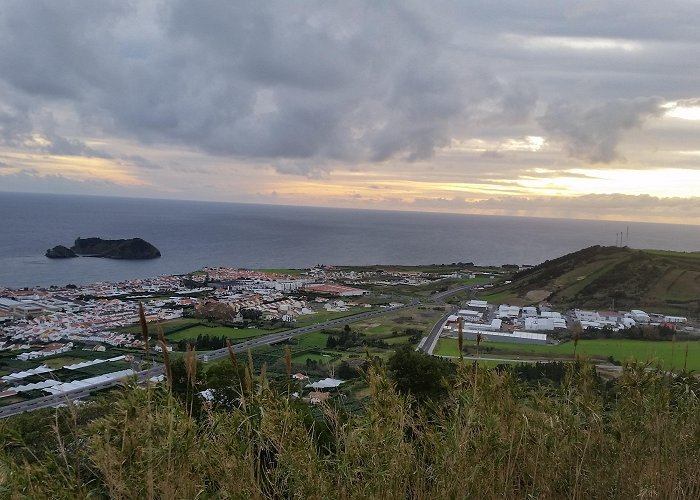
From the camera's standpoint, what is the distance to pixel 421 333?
25.3 m

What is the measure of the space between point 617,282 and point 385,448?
122 ft

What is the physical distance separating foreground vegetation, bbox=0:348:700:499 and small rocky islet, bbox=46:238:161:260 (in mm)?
65029

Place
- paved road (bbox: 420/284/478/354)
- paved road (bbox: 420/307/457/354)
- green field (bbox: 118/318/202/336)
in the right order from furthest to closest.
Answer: green field (bbox: 118/318/202/336)
paved road (bbox: 420/284/478/354)
paved road (bbox: 420/307/457/354)

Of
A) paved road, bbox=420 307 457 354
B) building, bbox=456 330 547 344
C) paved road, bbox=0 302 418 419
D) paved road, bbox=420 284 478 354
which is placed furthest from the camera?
building, bbox=456 330 547 344

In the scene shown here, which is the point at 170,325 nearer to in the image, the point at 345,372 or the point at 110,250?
the point at 345,372

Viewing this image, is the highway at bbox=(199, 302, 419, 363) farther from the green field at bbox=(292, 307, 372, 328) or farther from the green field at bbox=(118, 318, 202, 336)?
the green field at bbox=(118, 318, 202, 336)

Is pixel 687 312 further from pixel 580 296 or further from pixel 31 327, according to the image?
pixel 31 327

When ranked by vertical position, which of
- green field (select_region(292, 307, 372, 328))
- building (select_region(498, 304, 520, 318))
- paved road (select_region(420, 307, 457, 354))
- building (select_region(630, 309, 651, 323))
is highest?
building (select_region(630, 309, 651, 323))

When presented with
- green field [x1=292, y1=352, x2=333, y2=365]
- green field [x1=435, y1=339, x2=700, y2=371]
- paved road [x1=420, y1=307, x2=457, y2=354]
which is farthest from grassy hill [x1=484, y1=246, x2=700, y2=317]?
green field [x1=292, y1=352, x2=333, y2=365]

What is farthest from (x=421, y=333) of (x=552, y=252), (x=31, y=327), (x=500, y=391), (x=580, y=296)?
(x=552, y=252)

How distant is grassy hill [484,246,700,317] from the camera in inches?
1220

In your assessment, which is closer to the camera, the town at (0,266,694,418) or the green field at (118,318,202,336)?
the town at (0,266,694,418)

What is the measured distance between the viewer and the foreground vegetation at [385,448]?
7.13ft

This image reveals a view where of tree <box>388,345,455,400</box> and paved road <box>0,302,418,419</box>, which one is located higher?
tree <box>388,345,455,400</box>
